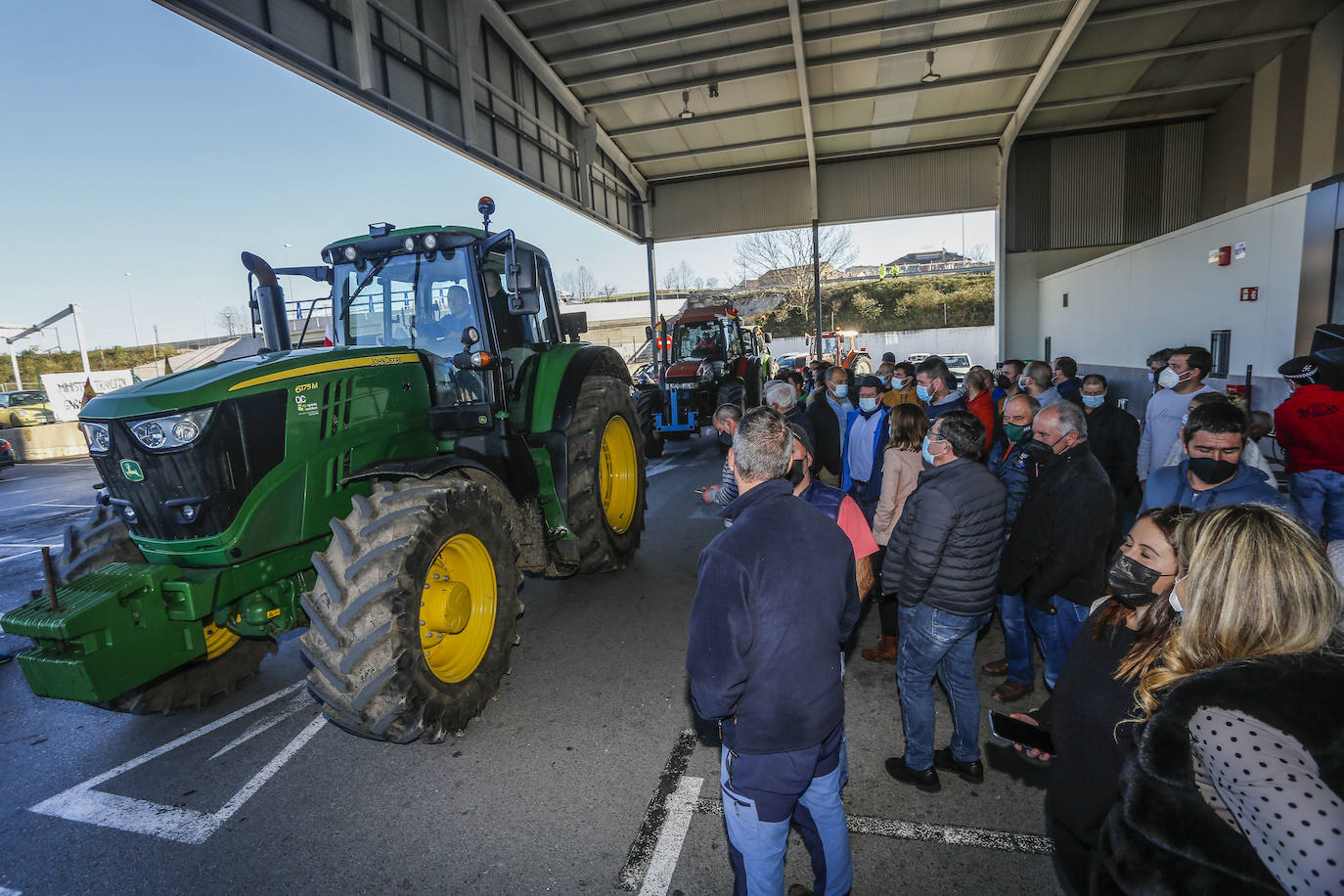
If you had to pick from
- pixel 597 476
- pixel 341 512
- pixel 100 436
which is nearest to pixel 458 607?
pixel 341 512

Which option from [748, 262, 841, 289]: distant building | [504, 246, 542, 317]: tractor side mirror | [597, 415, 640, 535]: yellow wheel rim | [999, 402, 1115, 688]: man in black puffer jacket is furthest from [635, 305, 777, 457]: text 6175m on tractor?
[748, 262, 841, 289]: distant building

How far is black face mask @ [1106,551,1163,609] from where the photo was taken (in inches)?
64.7

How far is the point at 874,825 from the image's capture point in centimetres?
279

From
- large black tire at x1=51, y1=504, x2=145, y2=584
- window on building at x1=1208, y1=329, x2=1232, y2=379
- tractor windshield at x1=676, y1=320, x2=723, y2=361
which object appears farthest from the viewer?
tractor windshield at x1=676, y1=320, x2=723, y2=361

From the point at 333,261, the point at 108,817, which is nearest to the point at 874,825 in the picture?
the point at 108,817

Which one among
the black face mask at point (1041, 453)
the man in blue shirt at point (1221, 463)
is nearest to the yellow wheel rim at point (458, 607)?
the black face mask at point (1041, 453)

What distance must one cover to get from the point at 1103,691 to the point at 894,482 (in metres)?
2.40

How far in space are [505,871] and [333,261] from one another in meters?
3.97

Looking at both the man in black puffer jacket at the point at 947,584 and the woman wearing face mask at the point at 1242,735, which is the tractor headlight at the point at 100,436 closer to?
the man in black puffer jacket at the point at 947,584

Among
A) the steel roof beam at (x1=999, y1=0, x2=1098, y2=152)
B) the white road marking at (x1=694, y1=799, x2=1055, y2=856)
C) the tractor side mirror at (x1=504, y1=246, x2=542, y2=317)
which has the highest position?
the steel roof beam at (x1=999, y1=0, x2=1098, y2=152)

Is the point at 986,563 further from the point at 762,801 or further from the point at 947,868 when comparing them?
the point at 762,801

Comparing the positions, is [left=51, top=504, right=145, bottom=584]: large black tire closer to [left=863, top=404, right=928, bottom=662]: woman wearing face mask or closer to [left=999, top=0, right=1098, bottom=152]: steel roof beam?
[left=863, top=404, right=928, bottom=662]: woman wearing face mask

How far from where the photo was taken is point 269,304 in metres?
4.17

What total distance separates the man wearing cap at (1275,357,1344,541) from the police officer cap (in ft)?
→ 0.14
